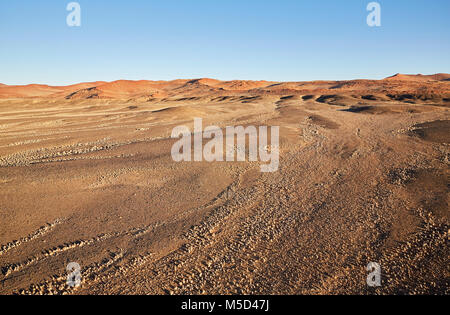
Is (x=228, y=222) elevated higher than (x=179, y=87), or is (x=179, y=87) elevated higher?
(x=179, y=87)

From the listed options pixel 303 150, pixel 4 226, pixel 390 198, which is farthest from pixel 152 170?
pixel 390 198

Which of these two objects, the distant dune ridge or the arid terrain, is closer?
the arid terrain

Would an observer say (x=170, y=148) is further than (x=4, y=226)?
Yes

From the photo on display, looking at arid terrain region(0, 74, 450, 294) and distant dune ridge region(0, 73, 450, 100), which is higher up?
distant dune ridge region(0, 73, 450, 100)

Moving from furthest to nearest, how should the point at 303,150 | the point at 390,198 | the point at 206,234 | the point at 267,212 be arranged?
the point at 303,150, the point at 390,198, the point at 267,212, the point at 206,234

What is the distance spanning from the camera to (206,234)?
7148 millimetres

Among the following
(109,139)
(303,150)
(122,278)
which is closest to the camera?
(122,278)

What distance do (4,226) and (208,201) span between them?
5740 millimetres

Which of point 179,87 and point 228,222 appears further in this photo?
point 179,87

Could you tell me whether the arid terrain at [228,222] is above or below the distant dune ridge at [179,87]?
below

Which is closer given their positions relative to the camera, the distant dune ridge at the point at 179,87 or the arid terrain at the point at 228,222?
the arid terrain at the point at 228,222
